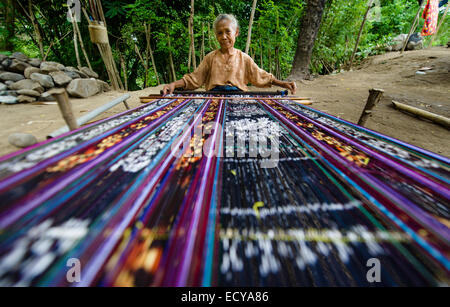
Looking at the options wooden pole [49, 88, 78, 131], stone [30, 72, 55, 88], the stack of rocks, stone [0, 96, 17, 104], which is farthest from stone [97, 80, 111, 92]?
wooden pole [49, 88, 78, 131]

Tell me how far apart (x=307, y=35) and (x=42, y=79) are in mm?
6321

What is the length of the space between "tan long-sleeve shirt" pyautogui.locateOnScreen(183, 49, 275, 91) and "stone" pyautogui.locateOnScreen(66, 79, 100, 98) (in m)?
2.73

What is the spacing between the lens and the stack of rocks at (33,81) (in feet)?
9.63

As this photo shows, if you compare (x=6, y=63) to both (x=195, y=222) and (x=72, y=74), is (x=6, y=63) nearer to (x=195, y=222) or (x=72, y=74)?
(x=72, y=74)

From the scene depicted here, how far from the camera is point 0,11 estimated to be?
4520 mm

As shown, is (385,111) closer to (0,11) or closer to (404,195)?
(404,195)

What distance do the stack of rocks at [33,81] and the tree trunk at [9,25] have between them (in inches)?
79.5

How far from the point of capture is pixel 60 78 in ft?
11.1

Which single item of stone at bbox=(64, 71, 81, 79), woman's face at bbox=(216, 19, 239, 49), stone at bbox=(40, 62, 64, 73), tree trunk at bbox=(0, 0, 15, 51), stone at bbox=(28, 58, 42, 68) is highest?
tree trunk at bbox=(0, 0, 15, 51)

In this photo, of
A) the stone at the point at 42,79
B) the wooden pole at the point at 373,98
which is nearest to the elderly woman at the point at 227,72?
the wooden pole at the point at 373,98

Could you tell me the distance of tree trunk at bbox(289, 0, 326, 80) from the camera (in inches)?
175

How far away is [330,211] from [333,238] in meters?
0.09

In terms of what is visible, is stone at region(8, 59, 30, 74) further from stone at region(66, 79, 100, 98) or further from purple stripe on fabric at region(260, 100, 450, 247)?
purple stripe on fabric at region(260, 100, 450, 247)

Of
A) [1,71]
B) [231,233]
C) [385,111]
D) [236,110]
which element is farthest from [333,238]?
[1,71]
